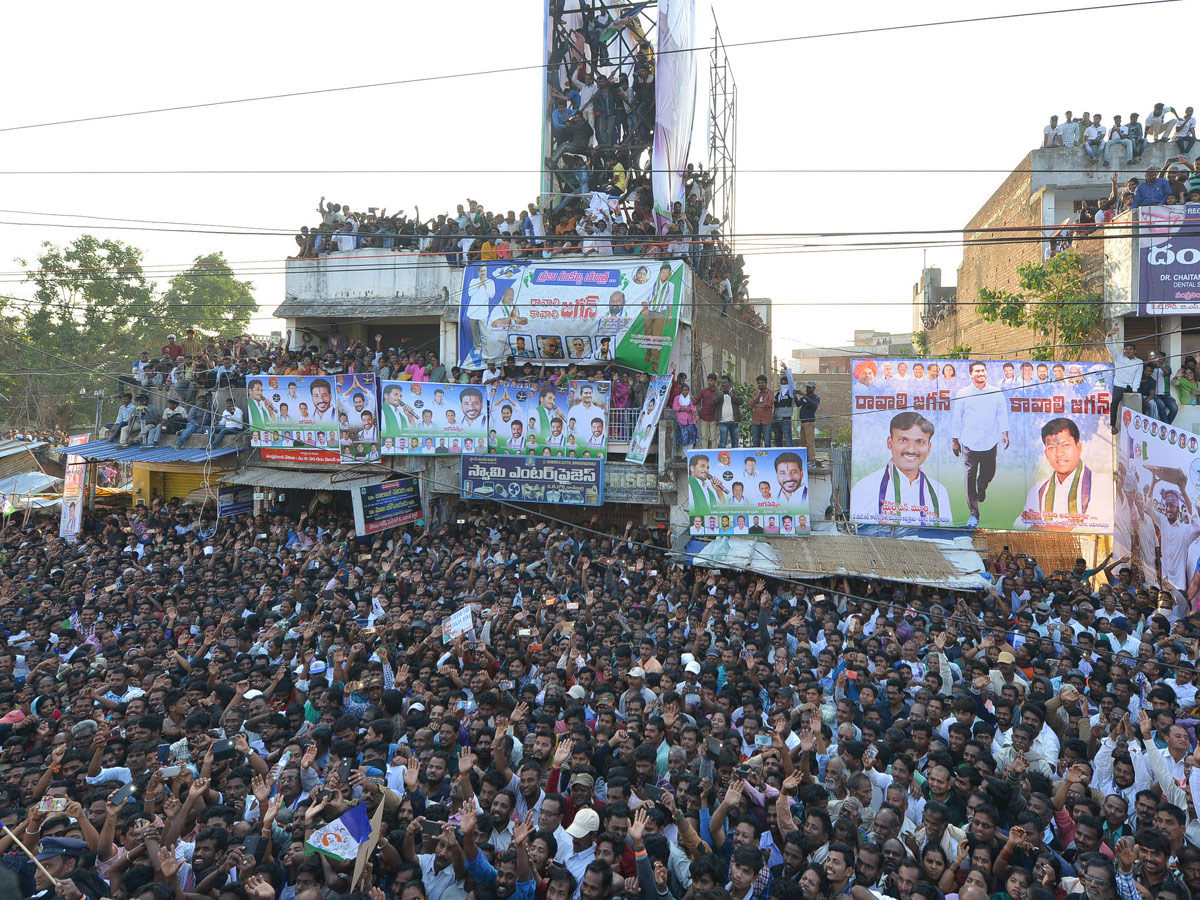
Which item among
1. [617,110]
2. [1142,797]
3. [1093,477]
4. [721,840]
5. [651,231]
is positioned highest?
[617,110]

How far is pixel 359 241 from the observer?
63.1 feet

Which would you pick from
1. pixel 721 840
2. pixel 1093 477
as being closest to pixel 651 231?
pixel 1093 477

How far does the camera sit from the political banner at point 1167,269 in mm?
13617

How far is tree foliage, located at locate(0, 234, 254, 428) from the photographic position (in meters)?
32.5

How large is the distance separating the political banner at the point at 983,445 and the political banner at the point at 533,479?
453cm

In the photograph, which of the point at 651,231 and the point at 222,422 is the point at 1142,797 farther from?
the point at 222,422

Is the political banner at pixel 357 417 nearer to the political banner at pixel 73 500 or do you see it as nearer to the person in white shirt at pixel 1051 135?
the political banner at pixel 73 500

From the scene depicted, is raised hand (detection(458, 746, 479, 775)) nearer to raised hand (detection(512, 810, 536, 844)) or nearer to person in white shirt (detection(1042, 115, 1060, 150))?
raised hand (detection(512, 810, 536, 844))

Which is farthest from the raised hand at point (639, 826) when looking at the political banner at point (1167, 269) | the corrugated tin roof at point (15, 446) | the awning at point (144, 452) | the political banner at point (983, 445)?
the corrugated tin roof at point (15, 446)

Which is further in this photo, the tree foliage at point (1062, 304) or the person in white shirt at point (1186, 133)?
the person in white shirt at point (1186, 133)

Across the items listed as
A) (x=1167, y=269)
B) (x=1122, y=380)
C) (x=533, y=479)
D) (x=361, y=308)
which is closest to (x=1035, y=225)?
(x=1167, y=269)

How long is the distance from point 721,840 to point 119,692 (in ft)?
19.6

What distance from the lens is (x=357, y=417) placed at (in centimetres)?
1680

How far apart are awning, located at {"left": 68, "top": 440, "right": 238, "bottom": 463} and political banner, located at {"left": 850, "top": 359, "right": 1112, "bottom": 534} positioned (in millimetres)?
12851
